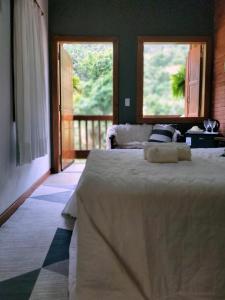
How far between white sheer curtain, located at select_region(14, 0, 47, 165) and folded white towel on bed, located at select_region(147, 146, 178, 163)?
4.65ft

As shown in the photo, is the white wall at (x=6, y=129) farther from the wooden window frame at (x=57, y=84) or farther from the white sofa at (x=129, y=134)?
the wooden window frame at (x=57, y=84)

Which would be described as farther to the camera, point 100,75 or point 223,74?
point 100,75

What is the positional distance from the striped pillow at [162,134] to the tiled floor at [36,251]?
1657 mm

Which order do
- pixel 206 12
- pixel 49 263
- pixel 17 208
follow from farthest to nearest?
pixel 206 12
pixel 17 208
pixel 49 263

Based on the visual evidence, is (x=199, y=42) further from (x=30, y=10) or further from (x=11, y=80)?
(x=11, y=80)

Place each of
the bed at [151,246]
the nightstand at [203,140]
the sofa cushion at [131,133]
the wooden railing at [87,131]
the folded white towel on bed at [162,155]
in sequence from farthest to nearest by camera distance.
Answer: the wooden railing at [87,131] → the sofa cushion at [131,133] → the nightstand at [203,140] → the folded white towel on bed at [162,155] → the bed at [151,246]

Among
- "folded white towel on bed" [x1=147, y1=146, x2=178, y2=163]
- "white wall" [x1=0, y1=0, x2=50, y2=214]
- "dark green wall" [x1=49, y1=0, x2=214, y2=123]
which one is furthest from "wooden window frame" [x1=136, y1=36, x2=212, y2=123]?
"folded white towel on bed" [x1=147, y1=146, x2=178, y2=163]

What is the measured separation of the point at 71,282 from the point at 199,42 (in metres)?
4.33

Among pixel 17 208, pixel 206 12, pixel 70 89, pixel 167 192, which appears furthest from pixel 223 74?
pixel 167 192

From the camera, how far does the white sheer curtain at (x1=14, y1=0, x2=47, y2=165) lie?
9.76 feet

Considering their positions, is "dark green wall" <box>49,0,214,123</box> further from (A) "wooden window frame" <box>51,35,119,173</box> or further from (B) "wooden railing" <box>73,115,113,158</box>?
(B) "wooden railing" <box>73,115,113,158</box>

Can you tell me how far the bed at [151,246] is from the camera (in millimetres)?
1404

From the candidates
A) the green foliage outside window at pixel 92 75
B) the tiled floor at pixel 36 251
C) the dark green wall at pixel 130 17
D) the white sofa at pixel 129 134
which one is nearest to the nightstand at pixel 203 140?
the white sofa at pixel 129 134

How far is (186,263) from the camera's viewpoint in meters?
1.42
